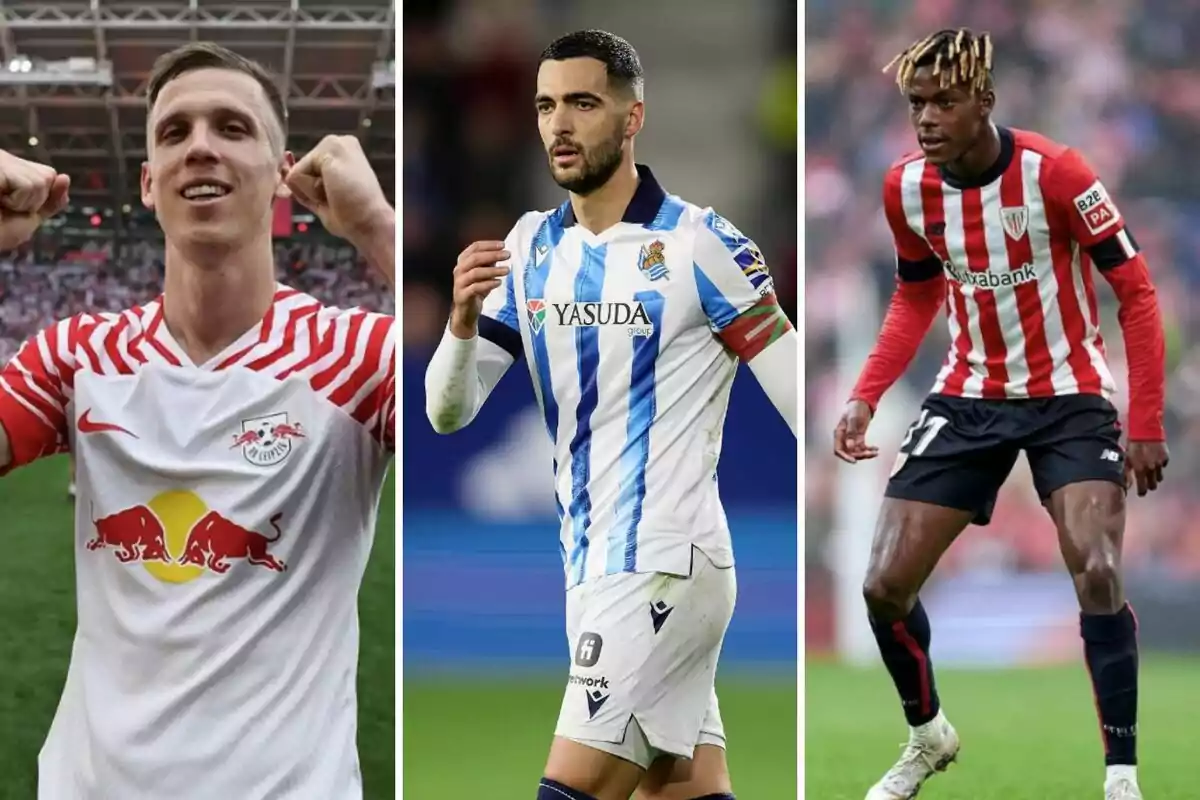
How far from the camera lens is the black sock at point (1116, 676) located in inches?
135

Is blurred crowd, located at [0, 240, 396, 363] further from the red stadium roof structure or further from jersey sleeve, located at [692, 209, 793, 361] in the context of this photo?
jersey sleeve, located at [692, 209, 793, 361]

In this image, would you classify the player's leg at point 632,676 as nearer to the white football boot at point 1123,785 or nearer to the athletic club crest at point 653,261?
the athletic club crest at point 653,261

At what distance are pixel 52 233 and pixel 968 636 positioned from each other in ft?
11.4

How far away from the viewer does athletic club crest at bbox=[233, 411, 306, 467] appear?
3264 mm

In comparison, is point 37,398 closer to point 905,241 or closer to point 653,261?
point 653,261

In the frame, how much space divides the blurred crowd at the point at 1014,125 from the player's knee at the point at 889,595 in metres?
0.94

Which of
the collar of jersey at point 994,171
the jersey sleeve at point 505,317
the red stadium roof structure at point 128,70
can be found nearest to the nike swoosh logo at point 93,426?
the red stadium roof structure at point 128,70

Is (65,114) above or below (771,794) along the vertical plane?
above

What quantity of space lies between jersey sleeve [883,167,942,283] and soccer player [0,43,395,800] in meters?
1.26

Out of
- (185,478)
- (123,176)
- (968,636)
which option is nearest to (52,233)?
(123,176)

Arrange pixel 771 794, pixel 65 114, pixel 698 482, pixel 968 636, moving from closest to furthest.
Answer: pixel 698 482, pixel 65 114, pixel 771 794, pixel 968 636

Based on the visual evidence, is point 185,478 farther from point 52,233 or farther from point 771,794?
point 771,794

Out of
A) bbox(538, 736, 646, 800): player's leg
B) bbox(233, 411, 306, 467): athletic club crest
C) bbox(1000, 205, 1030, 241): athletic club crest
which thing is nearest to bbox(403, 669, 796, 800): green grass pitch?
bbox(233, 411, 306, 467): athletic club crest

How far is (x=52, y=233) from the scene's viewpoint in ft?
11.7
